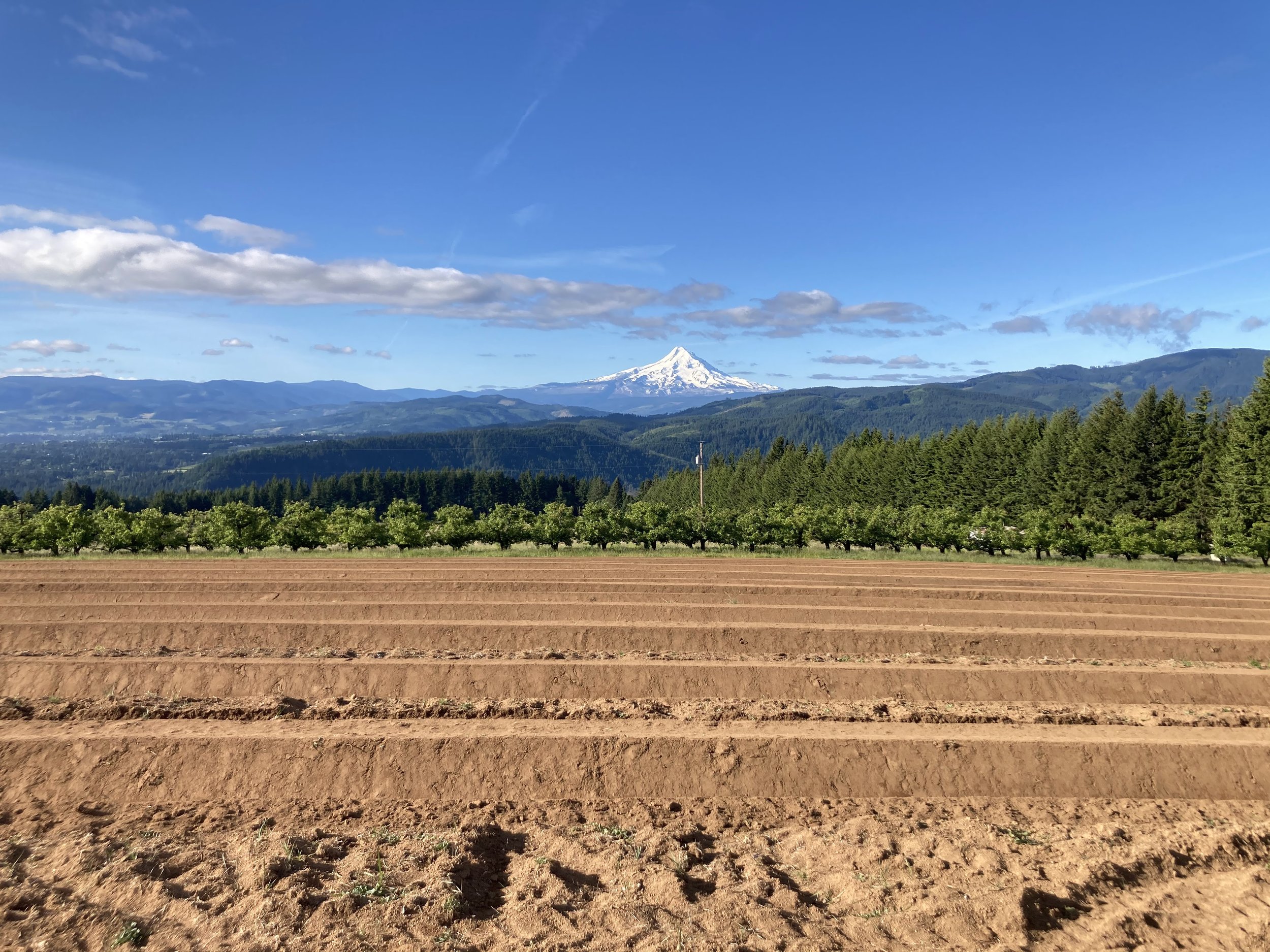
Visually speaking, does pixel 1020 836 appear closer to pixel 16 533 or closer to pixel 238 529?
pixel 238 529

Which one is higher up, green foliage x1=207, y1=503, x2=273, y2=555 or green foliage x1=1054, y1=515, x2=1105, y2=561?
Result: green foliage x1=207, y1=503, x2=273, y2=555

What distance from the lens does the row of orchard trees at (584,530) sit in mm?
37722

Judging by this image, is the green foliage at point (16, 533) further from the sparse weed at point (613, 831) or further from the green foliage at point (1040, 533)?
the green foliage at point (1040, 533)

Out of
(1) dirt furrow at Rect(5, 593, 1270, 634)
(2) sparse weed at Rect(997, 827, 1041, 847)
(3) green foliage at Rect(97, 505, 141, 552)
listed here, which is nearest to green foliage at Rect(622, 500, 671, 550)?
(1) dirt furrow at Rect(5, 593, 1270, 634)

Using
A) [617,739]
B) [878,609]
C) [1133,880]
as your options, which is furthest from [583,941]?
[878,609]

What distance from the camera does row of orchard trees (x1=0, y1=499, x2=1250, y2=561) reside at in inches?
1485

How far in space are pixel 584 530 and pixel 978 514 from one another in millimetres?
27932

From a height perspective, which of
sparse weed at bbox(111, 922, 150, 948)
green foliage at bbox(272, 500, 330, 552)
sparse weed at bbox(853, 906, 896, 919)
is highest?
sparse weed at bbox(111, 922, 150, 948)

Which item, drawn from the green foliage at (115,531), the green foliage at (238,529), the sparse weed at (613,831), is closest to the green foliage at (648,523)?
the green foliage at (238,529)

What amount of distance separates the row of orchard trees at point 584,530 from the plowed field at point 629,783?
19488 mm

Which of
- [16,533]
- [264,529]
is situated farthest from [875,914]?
[16,533]

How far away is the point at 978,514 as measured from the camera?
47.5m

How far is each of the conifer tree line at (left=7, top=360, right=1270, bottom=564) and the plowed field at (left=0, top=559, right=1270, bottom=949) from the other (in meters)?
20.3

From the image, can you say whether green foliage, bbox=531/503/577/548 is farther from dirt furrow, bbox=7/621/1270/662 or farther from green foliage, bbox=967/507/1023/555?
green foliage, bbox=967/507/1023/555
